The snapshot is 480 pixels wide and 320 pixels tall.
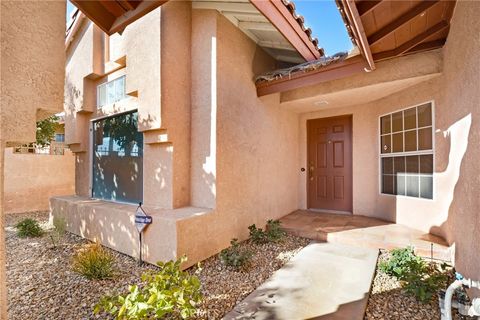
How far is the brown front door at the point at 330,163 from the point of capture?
21.1 ft

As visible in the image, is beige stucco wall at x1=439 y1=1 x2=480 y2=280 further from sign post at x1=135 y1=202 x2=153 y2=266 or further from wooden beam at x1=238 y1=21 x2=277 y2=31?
sign post at x1=135 y1=202 x2=153 y2=266

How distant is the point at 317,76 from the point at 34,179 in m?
10.8

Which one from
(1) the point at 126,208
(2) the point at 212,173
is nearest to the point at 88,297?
(1) the point at 126,208

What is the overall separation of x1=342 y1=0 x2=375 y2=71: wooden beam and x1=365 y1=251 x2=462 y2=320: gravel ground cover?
3439 mm

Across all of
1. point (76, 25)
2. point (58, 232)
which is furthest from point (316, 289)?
point (76, 25)

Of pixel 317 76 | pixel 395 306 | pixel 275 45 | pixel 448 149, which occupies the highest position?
pixel 275 45

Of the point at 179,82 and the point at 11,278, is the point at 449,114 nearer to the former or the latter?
the point at 179,82

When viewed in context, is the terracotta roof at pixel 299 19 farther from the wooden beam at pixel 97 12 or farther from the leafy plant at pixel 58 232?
the leafy plant at pixel 58 232

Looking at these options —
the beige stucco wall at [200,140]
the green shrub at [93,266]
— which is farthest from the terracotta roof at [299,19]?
the green shrub at [93,266]

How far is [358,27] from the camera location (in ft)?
9.78

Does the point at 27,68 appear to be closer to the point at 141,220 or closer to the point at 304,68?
the point at 141,220

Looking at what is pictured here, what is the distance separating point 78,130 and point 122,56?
2.60 metres

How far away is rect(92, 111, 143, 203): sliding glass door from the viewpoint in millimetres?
5078

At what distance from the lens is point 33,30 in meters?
1.73
